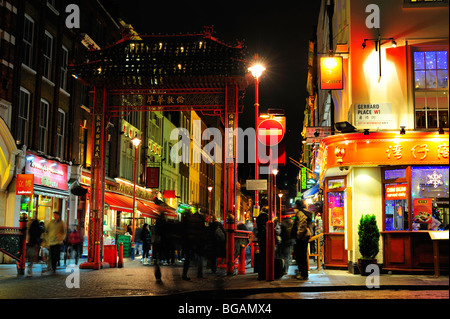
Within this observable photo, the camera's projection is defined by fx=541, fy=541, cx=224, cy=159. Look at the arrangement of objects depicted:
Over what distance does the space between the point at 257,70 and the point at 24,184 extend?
34.1 feet

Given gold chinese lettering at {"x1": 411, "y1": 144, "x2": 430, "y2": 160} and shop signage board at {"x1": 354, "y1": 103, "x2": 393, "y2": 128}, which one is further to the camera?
shop signage board at {"x1": 354, "y1": 103, "x2": 393, "y2": 128}

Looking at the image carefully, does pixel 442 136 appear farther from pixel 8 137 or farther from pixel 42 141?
pixel 42 141

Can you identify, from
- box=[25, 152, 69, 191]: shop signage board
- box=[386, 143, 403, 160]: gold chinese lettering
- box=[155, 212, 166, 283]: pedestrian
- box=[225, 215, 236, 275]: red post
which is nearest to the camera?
box=[155, 212, 166, 283]: pedestrian

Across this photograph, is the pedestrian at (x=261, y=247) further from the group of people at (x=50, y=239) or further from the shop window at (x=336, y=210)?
the group of people at (x=50, y=239)

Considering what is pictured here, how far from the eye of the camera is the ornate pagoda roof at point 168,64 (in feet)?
61.5

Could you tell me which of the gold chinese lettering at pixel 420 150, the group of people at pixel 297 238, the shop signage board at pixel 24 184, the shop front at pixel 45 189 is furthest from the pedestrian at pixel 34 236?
the gold chinese lettering at pixel 420 150

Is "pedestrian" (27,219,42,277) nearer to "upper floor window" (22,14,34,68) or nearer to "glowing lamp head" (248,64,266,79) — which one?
"glowing lamp head" (248,64,266,79)

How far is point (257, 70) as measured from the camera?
1797 centimetres

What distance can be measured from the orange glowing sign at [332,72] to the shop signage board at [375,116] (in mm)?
1428

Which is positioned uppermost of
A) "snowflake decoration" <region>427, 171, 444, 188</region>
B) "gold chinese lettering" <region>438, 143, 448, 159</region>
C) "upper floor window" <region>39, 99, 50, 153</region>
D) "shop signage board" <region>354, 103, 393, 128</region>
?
"upper floor window" <region>39, 99, 50, 153</region>

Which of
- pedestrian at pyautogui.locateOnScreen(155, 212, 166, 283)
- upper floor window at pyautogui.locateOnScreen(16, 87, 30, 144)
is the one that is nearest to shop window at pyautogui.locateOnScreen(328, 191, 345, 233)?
pedestrian at pyautogui.locateOnScreen(155, 212, 166, 283)

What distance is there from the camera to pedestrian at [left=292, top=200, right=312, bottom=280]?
1515cm

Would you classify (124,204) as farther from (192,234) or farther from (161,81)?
(192,234)

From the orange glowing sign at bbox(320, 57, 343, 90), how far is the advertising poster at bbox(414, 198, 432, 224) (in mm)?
→ 4480
